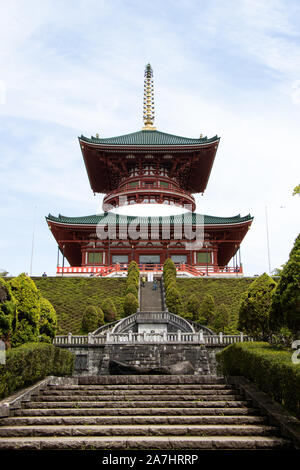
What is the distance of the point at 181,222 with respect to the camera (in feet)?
142

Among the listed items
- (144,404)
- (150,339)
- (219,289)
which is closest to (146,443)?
(144,404)

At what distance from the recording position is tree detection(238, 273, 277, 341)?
15516mm

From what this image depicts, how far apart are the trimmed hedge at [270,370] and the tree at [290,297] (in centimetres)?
78

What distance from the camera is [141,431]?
8.62 metres

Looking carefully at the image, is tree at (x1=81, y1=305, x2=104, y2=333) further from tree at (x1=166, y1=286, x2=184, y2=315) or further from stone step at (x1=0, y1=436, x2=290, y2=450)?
stone step at (x1=0, y1=436, x2=290, y2=450)

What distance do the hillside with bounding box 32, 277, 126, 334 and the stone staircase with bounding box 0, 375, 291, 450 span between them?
1455 cm

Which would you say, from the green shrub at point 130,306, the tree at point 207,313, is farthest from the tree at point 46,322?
the tree at point 207,313

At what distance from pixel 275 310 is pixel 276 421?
322 cm

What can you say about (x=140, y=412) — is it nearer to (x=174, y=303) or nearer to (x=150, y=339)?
(x=150, y=339)

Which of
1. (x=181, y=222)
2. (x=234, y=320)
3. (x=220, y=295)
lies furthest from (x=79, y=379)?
(x=181, y=222)

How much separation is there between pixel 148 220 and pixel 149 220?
0.10m

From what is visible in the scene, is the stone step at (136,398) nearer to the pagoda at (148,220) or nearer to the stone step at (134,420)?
Answer: the stone step at (134,420)

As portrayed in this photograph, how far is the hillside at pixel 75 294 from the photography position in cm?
2805
